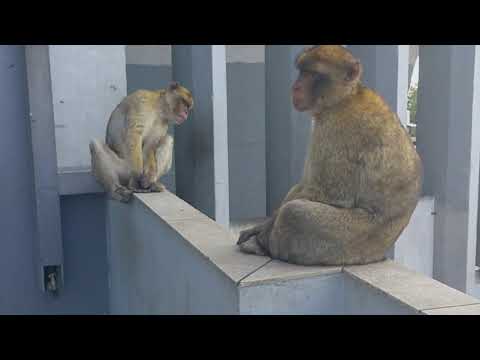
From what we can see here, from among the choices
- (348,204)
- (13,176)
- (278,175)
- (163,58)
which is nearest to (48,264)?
(13,176)

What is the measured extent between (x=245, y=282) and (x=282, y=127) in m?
2.83

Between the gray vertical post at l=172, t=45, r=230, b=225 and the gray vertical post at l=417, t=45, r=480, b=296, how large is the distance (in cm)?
177

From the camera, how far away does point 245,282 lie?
2.25 meters

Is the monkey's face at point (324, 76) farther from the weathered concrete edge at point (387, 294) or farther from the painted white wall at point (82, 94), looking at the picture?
the painted white wall at point (82, 94)

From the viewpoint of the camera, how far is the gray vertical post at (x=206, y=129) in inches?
185

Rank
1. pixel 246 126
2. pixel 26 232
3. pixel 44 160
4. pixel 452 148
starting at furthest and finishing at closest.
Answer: pixel 246 126, pixel 452 148, pixel 26 232, pixel 44 160

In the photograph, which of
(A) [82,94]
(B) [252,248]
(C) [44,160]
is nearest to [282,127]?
(A) [82,94]

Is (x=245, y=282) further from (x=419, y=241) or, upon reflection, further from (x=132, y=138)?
(x=419, y=241)

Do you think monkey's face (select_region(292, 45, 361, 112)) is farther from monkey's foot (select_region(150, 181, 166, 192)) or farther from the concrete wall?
the concrete wall

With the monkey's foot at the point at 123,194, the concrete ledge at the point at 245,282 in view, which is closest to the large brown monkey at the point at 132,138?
the monkey's foot at the point at 123,194

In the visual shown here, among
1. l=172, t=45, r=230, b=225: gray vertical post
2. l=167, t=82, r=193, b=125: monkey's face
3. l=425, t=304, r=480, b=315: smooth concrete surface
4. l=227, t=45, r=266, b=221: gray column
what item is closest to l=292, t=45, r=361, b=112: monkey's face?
l=425, t=304, r=480, b=315: smooth concrete surface

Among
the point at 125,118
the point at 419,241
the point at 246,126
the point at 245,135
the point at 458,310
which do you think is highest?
the point at 125,118

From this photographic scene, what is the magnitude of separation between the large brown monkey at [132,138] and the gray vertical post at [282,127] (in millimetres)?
873

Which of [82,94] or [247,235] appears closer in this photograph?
[247,235]
